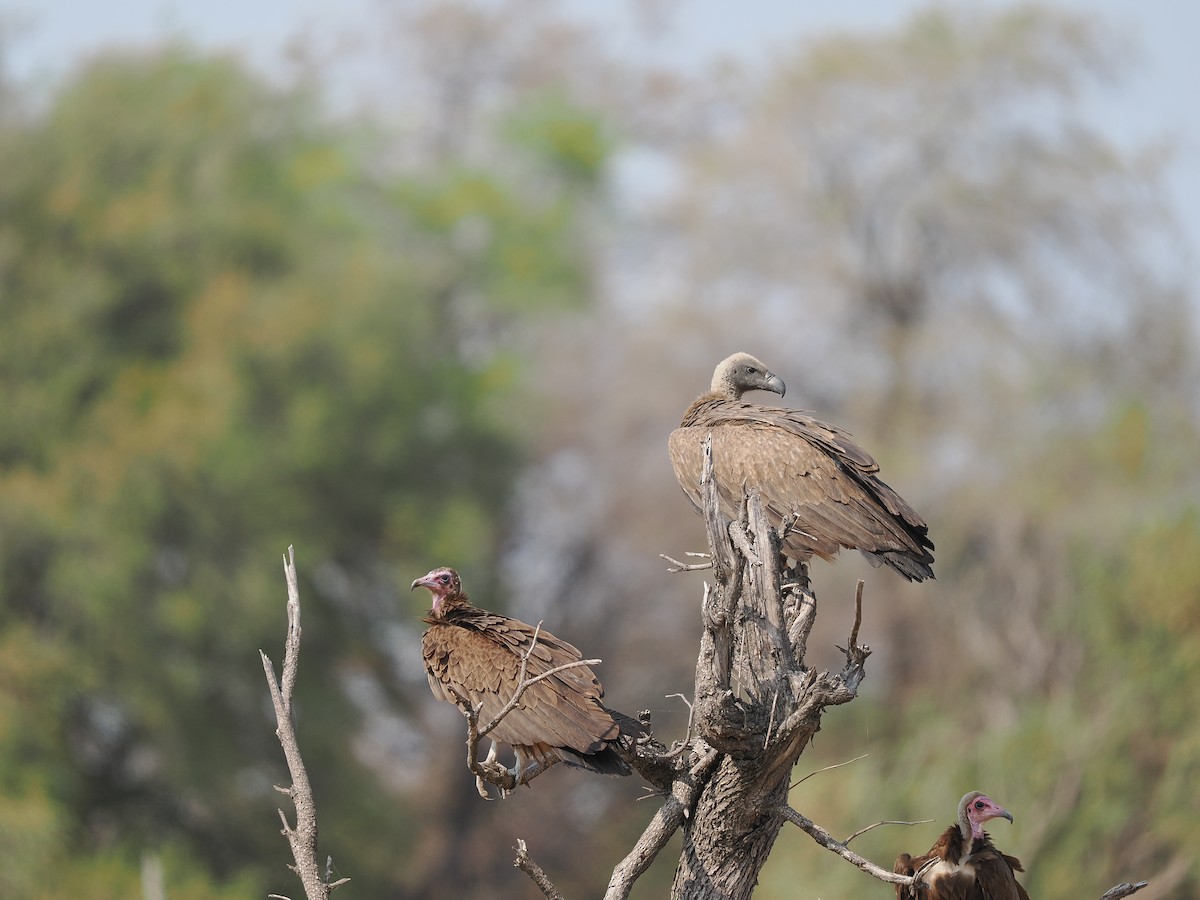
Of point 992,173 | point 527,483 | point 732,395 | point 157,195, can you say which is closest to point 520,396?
point 527,483

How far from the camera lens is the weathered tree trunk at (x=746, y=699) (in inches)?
228

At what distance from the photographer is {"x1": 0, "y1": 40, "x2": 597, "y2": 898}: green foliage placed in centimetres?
2298

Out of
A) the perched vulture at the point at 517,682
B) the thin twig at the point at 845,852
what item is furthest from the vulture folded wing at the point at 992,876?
the perched vulture at the point at 517,682

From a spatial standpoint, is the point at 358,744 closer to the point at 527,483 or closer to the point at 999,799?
the point at 527,483

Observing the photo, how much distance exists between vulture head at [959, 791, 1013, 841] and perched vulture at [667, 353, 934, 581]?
0.98 meters

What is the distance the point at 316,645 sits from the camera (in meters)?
26.7

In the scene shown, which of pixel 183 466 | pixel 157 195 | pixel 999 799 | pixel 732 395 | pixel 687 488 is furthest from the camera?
pixel 157 195

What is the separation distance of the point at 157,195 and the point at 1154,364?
16.4m

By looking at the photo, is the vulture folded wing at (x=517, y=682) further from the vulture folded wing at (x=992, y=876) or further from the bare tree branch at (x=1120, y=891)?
the vulture folded wing at (x=992, y=876)

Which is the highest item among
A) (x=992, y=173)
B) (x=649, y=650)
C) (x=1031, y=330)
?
(x=992, y=173)

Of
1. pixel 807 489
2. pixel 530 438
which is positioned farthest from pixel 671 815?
pixel 530 438

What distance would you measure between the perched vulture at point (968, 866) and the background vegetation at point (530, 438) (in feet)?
31.4

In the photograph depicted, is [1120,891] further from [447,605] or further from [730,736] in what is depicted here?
[447,605]

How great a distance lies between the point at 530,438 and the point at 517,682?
2466cm
